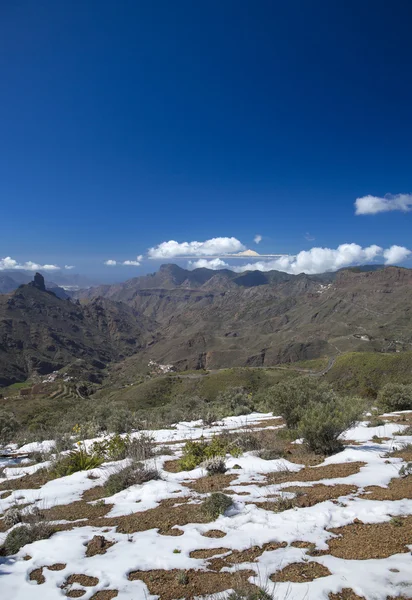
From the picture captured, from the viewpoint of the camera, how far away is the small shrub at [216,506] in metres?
6.61

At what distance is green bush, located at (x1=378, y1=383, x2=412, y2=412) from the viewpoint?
22656mm

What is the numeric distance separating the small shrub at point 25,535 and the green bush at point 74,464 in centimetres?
513

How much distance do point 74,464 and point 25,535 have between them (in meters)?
5.82

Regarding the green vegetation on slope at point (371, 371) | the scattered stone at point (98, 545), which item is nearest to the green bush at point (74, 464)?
the scattered stone at point (98, 545)

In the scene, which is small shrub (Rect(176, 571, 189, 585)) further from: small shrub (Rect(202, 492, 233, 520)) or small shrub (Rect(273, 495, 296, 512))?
small shrub (Rect(273, 495, 296, 512))

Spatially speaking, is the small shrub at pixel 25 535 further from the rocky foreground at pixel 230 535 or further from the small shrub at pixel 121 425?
the small shrub at pixel 121 425

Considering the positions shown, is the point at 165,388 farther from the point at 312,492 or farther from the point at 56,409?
the point at 312,492

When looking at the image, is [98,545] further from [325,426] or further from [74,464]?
[325,426]

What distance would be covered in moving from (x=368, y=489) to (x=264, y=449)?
401 cm

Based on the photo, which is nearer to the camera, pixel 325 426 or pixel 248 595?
pixel 248 595

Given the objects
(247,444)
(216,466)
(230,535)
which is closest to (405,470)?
(216,466)

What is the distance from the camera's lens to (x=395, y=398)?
22875 mm

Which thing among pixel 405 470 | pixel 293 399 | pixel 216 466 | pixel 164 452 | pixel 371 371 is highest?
pixel 405 470

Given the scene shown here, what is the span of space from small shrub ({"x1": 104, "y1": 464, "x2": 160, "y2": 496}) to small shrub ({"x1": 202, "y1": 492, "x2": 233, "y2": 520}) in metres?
2.79
